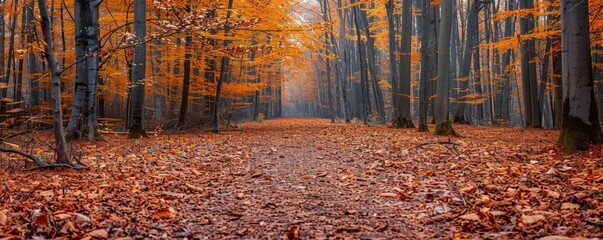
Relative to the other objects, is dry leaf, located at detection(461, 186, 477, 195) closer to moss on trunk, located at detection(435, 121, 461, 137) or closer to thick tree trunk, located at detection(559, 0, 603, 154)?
thick tree trunk, located at detection(559, 0, 603, 154)

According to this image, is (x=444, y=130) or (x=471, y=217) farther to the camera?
(x=444, y=130)

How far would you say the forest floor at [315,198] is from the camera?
110 inches

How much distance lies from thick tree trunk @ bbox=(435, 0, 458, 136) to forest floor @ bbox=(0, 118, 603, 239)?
392cm

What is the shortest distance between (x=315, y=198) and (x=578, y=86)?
460cm

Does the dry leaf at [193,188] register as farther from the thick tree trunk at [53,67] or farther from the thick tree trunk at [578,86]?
the thick tree trunk at [578,86]

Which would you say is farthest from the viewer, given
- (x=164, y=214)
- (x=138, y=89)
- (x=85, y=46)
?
(x=138, y=89)

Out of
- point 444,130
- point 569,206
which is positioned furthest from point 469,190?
point 444,130

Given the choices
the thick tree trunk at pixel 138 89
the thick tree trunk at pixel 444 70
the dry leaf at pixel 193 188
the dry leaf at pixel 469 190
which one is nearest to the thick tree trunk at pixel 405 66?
the thick tree trunk at pixel 444 70

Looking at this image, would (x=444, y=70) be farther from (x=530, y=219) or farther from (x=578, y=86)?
(x=530, y=219)

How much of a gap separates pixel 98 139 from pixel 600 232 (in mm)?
9335

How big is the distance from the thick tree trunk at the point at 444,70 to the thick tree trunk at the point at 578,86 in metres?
4.25

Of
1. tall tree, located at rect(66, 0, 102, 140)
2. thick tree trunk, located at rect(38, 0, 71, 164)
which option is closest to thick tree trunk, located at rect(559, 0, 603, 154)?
thick tree trunk, located at rect(38, 0, 71, 164)

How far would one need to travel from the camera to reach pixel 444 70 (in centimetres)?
1028

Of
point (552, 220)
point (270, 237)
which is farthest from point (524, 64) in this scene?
point (270, 237)
